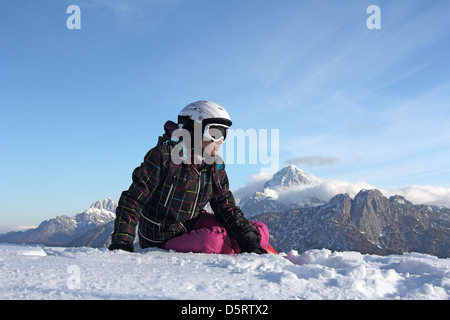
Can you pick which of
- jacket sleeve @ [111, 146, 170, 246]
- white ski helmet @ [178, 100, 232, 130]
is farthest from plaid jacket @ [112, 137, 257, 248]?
white ski helmet @ [178, 100, 232, 130]

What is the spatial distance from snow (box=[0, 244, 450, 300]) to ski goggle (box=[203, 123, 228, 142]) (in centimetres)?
239

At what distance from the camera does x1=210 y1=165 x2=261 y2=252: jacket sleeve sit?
5.88 meters

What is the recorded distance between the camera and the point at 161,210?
230 inches

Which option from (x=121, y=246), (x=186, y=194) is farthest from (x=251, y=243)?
(x=121, y=246)

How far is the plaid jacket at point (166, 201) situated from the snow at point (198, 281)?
1.28 metres

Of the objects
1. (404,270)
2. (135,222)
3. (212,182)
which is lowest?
(404,270)

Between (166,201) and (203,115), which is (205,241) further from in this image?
(203,115)

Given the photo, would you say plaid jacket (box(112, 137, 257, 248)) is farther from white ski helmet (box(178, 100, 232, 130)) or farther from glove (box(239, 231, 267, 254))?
white ski helmet (box(178, 100, 232, 130))

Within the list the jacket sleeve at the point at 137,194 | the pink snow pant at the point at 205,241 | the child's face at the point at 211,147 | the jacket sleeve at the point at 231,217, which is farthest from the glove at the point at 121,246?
the child's face at the point at 211,147

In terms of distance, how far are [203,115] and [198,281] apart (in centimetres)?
339

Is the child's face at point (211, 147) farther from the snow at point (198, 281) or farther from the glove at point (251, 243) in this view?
the snow at point (198, 281)

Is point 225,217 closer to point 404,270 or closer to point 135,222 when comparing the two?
point 135,222
